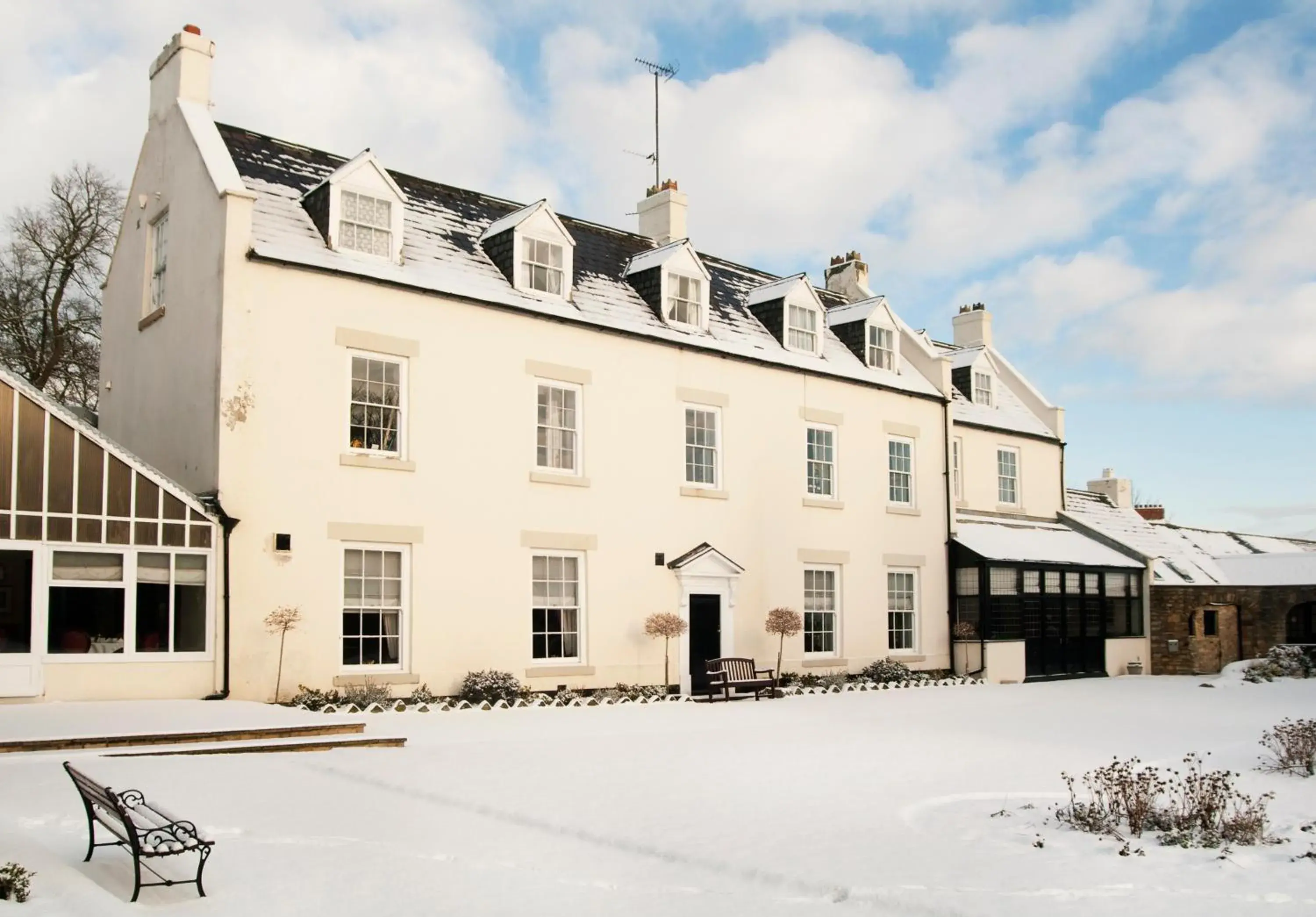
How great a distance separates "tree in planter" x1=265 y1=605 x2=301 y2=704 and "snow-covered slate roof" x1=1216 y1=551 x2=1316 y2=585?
25.1 meters

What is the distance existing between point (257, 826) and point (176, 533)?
818cm

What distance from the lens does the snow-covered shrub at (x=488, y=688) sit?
19531 millimetres

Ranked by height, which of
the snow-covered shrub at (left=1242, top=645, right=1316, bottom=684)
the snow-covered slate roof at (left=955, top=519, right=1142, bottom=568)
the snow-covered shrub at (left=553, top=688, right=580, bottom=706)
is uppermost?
the snow-covered slate roof at (left=955, top=519, right=1142, bottom=568)

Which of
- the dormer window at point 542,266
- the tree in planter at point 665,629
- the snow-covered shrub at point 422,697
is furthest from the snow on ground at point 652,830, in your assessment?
the dormer window at point 542,266

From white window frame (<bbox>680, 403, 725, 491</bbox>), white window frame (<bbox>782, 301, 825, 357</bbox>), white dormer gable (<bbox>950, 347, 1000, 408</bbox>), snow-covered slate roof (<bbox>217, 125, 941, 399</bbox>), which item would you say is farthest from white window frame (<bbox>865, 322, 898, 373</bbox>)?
white window frame (<bbox>680, 403, 725, 491</bbox>)

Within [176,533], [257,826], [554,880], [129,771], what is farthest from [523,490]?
[554,880]

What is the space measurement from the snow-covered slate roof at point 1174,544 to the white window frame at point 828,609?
33.6 feet

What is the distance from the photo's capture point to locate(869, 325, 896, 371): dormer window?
2858 centimetres

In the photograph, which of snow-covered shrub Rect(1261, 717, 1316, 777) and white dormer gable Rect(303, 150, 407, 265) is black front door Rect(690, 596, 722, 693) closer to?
white dormer gable Rect(303, 150, 407, 265)

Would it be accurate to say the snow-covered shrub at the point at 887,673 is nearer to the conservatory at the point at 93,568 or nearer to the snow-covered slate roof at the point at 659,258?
the snow-covered slate roof at the point at 659,258

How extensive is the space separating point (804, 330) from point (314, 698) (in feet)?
45.5

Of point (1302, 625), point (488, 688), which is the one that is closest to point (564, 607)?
point (488, 688)

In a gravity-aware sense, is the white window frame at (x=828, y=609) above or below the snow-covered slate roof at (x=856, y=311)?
below

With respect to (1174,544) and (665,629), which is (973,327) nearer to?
(1174,544)
